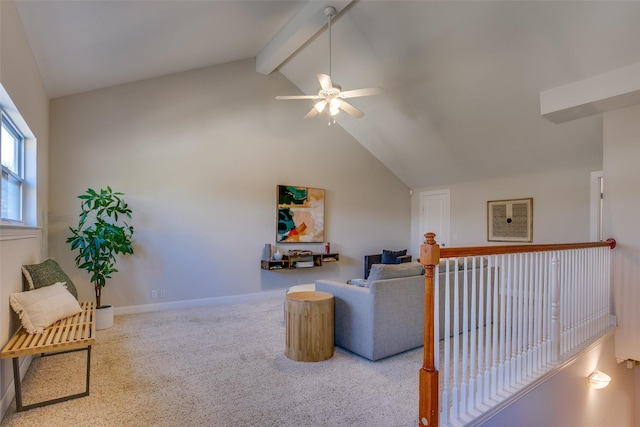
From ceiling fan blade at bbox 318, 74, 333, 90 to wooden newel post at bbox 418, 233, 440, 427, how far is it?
227 cm

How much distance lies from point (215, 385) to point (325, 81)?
118 inches

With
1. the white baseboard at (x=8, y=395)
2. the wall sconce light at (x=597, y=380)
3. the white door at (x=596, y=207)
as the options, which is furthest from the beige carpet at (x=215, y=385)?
the white door at (x=596, y=207)

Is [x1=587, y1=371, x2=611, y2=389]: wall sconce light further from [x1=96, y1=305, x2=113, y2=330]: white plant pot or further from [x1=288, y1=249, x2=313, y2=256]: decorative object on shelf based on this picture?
[x1=96, y1=305, x2=113, y2=330]: white plant pot

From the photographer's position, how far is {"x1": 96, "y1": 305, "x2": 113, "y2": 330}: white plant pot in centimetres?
391

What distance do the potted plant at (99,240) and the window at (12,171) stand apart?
70 cm

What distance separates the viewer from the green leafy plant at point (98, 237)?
12.8ft

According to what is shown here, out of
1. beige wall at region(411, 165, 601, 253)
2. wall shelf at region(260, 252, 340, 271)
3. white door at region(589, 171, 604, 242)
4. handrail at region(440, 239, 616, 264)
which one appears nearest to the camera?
handrail at region(440, 239, 616, 264)

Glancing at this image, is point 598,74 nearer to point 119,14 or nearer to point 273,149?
point 273,149

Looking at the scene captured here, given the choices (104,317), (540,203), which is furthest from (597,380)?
(104,317)

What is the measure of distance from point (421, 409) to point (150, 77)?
199 inches

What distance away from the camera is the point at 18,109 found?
2.53 meters

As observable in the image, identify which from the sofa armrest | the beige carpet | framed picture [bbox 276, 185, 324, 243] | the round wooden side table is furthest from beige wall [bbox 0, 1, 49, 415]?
framed picture [bbox 276, 185, 324, 243]

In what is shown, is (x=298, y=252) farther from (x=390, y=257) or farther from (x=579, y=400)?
(x=579, y=400)

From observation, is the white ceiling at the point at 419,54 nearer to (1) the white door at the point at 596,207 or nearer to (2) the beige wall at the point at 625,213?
(1) the white door at the point at 596,207
